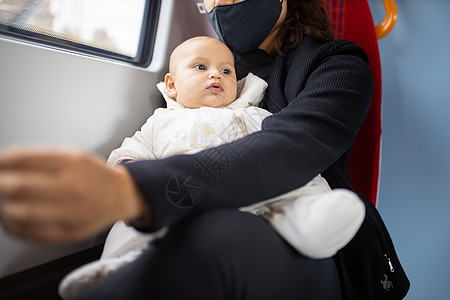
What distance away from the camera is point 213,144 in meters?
0.86

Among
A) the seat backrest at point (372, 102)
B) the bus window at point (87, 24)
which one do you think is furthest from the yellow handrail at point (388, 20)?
the bus window at point (87, 24)

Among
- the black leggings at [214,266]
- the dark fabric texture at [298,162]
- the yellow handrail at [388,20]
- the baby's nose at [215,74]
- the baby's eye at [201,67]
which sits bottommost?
the black leggings at [214,266]

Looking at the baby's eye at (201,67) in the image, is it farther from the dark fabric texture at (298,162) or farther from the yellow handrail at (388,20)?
the yellow handrail at (388,20)

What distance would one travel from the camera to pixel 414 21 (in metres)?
1.26

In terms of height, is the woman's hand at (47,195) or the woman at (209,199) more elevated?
the woman's hand at (47,195)

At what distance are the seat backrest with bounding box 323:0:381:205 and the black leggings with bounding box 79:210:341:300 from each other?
691 mm

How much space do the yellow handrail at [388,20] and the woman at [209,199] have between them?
488 millimetres

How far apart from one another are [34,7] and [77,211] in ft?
2.84

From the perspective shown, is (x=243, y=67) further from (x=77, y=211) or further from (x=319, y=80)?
(x=77, y=211)

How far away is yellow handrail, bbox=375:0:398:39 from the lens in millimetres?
1188

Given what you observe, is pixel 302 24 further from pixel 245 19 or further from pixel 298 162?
pixel 298 162

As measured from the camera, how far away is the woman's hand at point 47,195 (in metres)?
0.33

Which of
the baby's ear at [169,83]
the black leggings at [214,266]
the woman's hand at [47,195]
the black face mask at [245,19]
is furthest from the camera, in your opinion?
the baby's ear at [169,83]

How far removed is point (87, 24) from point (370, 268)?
1.16 m
